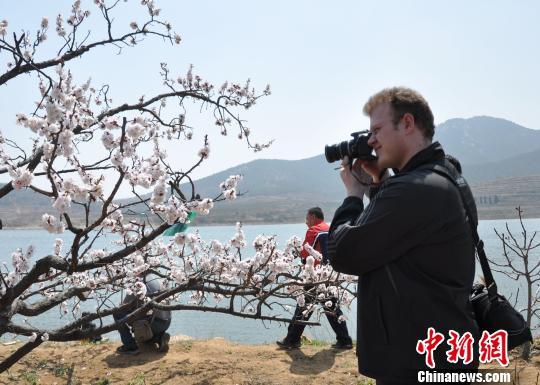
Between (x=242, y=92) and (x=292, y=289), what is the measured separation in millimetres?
2305

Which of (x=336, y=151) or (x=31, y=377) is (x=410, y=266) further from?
(x=31, y=377)

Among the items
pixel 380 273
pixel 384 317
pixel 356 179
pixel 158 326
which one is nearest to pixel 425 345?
pixel 384 317

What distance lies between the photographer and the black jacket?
5.32 ft

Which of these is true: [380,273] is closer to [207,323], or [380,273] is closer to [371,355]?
[371,355]

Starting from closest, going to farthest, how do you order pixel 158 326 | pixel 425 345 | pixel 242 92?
pixel 425 345 → pixel 242 92 → pixel 158 326

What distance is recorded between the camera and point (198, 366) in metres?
5.41

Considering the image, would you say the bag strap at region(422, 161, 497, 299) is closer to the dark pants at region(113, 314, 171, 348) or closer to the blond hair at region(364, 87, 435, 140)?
the blond hair at region(364, 87, 435, 140)

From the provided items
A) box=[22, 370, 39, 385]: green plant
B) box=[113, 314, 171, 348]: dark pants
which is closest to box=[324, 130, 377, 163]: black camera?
box=[113, 314, 171, 348]: dark pants

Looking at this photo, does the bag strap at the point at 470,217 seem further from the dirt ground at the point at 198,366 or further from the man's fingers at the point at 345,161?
the dirt ground at the point at 198,366

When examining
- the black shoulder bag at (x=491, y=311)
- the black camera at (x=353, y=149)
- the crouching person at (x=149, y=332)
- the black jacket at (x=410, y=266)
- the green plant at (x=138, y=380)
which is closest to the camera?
the black jacket at (x=410, y=266)

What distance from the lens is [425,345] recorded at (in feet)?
5.27

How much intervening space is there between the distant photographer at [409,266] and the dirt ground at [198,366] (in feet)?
11.0

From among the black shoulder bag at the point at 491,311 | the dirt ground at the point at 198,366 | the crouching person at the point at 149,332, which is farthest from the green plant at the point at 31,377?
the black shoulder bag at the point at 491,311

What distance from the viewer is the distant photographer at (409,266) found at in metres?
1.62
